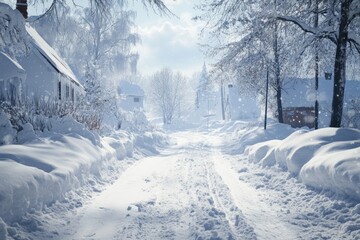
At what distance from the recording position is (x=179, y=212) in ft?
18.1

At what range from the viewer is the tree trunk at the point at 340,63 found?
32.1 ft

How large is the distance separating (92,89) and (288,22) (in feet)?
52.7

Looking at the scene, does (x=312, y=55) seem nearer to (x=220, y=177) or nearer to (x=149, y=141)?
(x=220, y=177)

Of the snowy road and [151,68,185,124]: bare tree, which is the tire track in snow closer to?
the snowy road

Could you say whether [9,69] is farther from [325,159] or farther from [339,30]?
[339,30]

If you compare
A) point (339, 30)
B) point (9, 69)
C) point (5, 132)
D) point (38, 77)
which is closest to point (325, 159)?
point (339, 30)

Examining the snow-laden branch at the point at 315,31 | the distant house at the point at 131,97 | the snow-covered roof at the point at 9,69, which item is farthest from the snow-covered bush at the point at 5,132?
the distant house at the point at 131,97

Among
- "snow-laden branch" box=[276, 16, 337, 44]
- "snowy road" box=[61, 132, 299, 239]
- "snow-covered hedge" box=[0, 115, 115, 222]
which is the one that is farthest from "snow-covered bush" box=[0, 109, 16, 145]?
"snow-laden branch" box=[276, 16, 337, 44]

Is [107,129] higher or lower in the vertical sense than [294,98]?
lower

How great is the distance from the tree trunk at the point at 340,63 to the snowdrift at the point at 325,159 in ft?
7.08

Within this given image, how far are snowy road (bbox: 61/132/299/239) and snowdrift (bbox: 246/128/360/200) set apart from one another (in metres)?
1.33

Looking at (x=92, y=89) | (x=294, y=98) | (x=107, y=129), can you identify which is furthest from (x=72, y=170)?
(x=294, y=98)

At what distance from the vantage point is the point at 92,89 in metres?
22.6

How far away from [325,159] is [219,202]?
2617 mm
